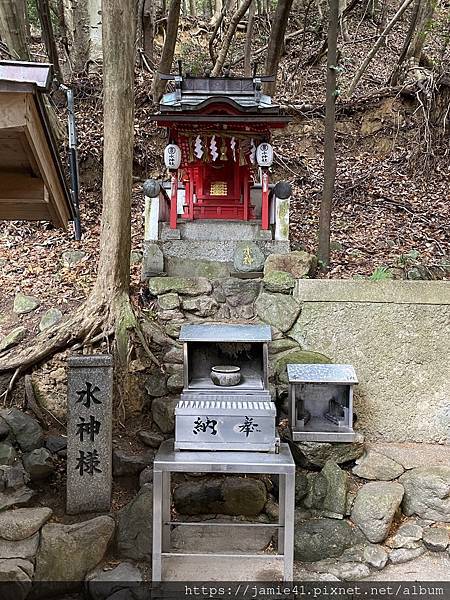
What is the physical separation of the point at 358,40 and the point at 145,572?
58.0 ft

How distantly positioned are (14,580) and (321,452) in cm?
272

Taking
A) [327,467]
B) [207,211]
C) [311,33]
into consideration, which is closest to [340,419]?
[327,467]

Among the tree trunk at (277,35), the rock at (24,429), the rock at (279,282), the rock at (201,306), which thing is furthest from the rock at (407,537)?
the tree trunk at (277,35)

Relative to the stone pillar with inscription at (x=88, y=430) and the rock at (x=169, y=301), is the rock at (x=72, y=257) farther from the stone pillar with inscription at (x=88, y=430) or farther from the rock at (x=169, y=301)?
the stone pillar with inscription at (x=88, y=430)

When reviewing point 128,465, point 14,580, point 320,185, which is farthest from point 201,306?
point 320,185

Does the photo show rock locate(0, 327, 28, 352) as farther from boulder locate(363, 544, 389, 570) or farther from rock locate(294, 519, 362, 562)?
boulder locate(363, 544, 389, 570)

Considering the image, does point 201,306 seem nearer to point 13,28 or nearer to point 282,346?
point 282,346

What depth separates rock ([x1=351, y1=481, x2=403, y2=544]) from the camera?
161 inches

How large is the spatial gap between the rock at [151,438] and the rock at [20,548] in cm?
153

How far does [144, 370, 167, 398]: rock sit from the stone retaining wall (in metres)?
1.69

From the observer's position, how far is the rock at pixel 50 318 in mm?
5908

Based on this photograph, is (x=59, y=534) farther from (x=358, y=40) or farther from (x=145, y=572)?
(x=358, y=40)

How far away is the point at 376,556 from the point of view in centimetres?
391

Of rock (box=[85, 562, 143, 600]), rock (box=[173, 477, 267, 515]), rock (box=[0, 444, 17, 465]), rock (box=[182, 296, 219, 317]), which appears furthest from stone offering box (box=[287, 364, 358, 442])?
rock (box=[0, 444, 17, 465])
